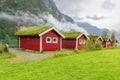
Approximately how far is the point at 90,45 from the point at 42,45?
10.2 metres

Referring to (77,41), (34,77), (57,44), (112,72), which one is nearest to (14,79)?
(34,77)

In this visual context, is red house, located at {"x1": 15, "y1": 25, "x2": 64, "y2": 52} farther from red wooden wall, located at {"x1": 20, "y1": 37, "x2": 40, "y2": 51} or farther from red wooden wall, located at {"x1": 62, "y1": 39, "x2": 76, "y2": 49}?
red wooden wall, located at {"x1": 62, "y1": 39, "x2": 76, "y2": 49}

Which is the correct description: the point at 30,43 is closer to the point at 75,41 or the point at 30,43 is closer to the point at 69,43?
the point at 75,41

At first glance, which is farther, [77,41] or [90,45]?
[77,41]

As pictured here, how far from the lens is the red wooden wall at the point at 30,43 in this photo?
150 feet

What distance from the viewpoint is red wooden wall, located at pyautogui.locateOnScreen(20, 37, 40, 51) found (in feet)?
150

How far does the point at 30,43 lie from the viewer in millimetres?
48656

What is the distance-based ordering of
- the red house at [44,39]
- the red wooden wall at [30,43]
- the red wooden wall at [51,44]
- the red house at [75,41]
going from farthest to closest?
the red house at [75,41]
the red wooden wall at [30,43]
the red wooden wall at [51,44]
the red house at [44,39]

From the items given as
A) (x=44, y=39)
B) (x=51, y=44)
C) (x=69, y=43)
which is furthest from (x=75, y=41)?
(x=44, y=39)

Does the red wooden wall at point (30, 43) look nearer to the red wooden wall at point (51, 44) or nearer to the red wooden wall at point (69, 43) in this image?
the red wooden wall at point (51, 44)

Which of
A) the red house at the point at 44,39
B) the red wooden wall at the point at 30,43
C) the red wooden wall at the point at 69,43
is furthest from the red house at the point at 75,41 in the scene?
the red wooden wall at the point at 30,43

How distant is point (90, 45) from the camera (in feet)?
124

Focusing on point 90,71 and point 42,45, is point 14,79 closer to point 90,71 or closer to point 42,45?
point 90,71

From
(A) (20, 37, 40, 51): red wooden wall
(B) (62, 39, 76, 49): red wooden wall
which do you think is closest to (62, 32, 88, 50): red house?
(B) (62, 39, 76, 49): red wooden wall
